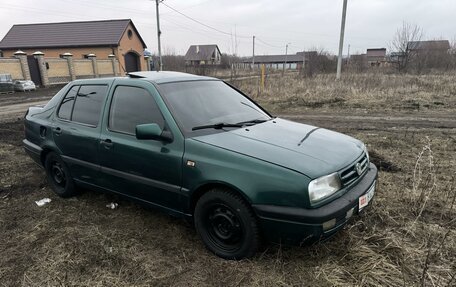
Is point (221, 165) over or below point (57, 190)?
over

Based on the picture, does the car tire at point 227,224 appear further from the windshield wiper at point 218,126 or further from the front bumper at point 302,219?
the windshield wiper at point 218,126

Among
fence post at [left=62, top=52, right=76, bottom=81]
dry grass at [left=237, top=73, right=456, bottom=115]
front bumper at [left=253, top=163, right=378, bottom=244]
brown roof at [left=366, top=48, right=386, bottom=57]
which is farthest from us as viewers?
brown roof at [left=366, top=48, right=386, bottom=57]

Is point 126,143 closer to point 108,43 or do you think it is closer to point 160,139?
point 160,139

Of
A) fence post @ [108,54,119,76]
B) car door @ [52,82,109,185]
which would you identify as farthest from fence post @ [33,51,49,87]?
car door @ [52,82,109,185]

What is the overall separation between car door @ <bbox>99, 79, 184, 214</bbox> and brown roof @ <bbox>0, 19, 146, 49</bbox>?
34.1 m

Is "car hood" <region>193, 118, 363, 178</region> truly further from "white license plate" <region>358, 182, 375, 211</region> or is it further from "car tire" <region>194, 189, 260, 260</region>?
"car tire" <region>194, 189, 260, 260</region>

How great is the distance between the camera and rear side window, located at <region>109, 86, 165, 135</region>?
3.15 m

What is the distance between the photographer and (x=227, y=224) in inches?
109

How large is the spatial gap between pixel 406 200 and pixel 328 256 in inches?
63.7

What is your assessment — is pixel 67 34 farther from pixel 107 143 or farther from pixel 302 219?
pixel 302 219

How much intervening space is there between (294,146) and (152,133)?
1.27 metres

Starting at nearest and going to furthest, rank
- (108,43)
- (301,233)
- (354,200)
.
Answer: (301,233), (354,200), (108,43)

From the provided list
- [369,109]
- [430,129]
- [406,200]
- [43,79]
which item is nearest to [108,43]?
[43,79]

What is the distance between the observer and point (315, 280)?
8.28ft
